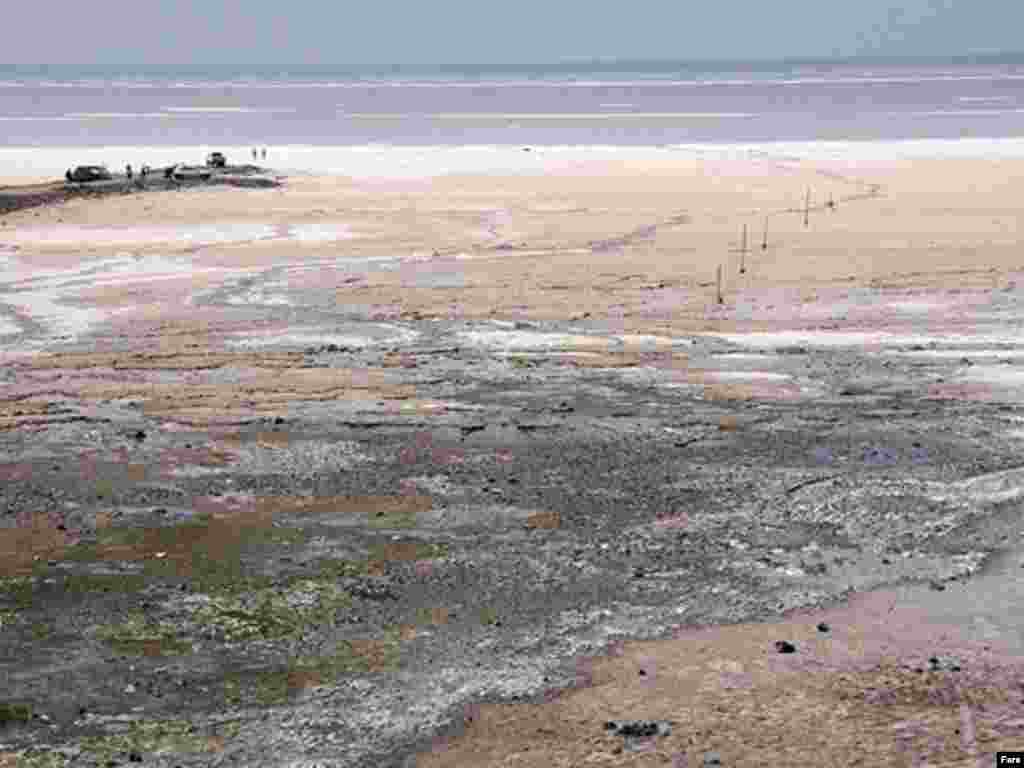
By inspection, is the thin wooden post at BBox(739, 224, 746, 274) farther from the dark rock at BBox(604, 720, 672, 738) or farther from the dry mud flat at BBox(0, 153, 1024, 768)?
the dark rock at BBox(604, 720, 672, 738)

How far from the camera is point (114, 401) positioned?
27.1 meters

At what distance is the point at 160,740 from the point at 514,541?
20.2 feet

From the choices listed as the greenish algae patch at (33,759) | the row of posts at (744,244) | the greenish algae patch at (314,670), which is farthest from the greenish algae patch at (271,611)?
the row of posts at (744,244)

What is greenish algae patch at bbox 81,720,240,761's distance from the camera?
1337 centimetres

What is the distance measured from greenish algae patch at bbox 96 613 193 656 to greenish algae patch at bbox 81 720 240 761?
5.52 ft

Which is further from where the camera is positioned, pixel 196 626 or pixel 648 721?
pixel 196 626

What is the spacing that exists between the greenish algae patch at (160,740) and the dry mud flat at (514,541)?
31 mm

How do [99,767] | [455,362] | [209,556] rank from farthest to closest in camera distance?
[455,362] < [209,556] < [99,767]

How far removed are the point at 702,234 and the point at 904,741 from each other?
37.8 metres

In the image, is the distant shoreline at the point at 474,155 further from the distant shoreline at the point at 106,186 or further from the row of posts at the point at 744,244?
the row of posts at the point at 744,244

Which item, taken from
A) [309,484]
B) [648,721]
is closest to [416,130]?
[309,484]

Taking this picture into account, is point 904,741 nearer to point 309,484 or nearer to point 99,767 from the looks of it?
point 99,767

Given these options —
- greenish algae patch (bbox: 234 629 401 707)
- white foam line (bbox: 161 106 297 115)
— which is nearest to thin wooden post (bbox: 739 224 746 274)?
greenish algae patch (bbox: 234 629 401 707)

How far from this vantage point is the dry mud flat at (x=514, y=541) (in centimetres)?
1395
